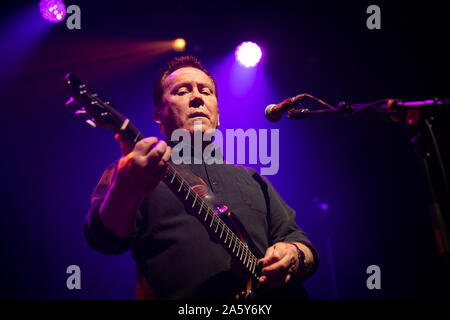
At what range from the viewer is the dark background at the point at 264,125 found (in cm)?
357

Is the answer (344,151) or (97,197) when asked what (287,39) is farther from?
(97,197)

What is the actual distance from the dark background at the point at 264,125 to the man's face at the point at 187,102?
6.65 ft

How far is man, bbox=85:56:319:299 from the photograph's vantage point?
4.39ft

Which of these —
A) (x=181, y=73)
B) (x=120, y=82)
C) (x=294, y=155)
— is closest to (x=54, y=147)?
(x=120, y=82)

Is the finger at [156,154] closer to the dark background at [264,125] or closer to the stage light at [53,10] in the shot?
the dark background at [264,125]

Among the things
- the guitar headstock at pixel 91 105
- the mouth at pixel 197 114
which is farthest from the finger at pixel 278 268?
the mouth at pixel 197 114

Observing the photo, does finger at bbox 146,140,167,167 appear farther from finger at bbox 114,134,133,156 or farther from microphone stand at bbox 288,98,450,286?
microphone stand at bbox 288,98,450,286

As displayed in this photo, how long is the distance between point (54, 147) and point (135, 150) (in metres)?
3.09

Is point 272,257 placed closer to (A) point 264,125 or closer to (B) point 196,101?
(B) point 196,101

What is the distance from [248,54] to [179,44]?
1119mm

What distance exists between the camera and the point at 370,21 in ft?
13.6

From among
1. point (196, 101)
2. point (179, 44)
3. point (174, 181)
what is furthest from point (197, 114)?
point (179, 44)

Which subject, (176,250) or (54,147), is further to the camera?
(54,147)
